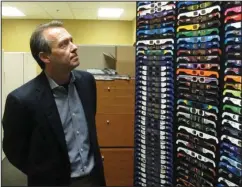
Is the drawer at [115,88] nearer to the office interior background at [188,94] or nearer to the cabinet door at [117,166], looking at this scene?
the cabinet door at [117,166]

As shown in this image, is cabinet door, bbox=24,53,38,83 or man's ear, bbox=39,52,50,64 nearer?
man's ear, bbox=39,52,50,64

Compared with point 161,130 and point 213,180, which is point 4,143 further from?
point 213,180

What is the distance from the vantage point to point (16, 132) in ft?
3.98

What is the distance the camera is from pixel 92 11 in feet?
18.5

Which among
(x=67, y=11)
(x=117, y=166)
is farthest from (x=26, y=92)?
(x=67, y=11)

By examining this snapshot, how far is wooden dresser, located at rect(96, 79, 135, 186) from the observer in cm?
214

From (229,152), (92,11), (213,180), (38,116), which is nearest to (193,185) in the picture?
(213,180)

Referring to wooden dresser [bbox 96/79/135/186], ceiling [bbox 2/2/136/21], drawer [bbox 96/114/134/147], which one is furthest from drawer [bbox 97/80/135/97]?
ceiling [bbox 2/2/136/21]

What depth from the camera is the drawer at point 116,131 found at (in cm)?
219

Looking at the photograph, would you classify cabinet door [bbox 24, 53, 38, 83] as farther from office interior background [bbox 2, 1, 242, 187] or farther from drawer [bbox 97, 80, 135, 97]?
office interior background [bbox 2, 1, 242, 187]

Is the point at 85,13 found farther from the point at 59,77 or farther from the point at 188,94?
the point at 188,94

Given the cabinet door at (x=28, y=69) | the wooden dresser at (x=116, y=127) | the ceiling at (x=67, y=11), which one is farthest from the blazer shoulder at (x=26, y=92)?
the ceiling at (x=67, y=11)

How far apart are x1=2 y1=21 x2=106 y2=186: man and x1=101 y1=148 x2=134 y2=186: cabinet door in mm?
839

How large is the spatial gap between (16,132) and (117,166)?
1091 millimetres
